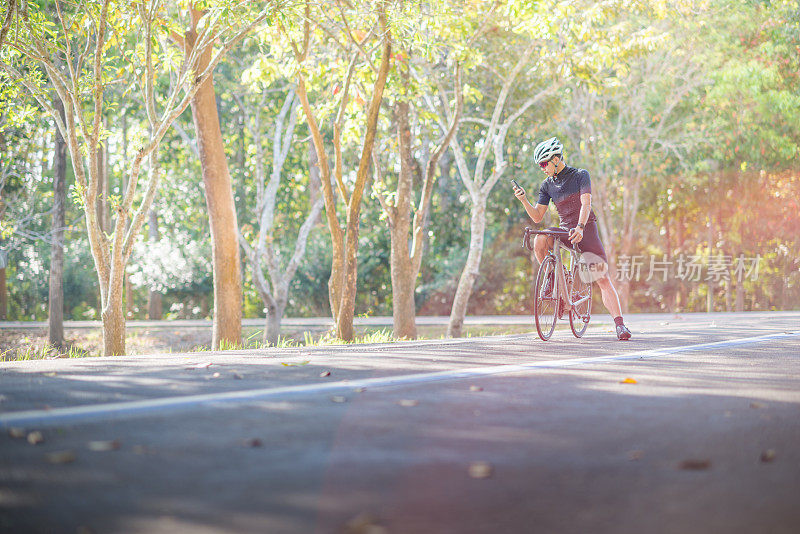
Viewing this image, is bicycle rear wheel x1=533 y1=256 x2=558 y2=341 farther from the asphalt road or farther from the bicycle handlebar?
the asphalt road

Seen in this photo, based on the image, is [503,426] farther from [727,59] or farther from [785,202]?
[785,202]

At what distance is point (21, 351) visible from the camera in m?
21.8

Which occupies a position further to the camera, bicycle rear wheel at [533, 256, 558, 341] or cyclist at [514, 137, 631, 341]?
bicycle rear wheel at [533, 256, 558, 341]

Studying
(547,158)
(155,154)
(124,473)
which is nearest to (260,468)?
(124,473)

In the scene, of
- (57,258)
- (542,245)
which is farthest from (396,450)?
(57,258)

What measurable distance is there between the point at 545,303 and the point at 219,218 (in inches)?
316

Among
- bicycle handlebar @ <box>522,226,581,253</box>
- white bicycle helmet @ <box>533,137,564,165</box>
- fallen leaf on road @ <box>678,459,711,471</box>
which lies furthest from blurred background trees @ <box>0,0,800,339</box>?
fallen leaf on road @ <box>678,459,711,471</box>

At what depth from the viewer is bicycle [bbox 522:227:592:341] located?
10141 millimetres

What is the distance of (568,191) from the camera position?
1009cm

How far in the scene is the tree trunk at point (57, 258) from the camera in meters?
22.0

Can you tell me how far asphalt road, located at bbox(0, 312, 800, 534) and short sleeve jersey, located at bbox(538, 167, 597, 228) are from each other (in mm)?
3239

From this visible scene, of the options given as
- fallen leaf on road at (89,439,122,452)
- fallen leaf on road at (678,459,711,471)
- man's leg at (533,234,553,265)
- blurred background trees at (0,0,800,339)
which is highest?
blurred background trees at (0,0,800,339)

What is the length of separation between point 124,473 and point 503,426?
1897 millimetres

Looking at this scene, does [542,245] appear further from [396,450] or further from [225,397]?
[396,450]
